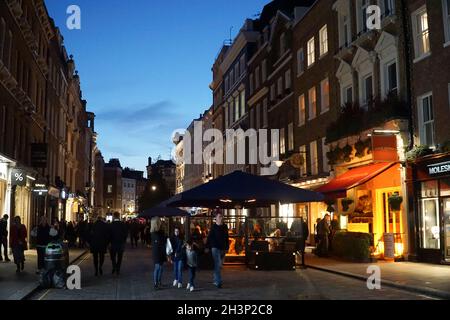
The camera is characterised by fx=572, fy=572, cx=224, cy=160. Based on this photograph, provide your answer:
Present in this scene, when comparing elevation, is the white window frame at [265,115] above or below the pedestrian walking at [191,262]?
above

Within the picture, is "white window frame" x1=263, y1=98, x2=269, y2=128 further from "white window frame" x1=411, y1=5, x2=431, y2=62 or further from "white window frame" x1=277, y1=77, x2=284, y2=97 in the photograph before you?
"white window frame" x1=411, y1=5, x2=431, y2=62

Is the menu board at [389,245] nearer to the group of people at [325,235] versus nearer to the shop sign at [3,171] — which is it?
the group of people at [325,235]

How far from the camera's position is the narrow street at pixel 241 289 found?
12352 millimetres

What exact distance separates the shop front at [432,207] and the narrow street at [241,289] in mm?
4509

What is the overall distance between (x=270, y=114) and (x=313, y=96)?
870 centimetres

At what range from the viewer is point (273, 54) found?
1559 inches

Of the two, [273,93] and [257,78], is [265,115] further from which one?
[257,78]

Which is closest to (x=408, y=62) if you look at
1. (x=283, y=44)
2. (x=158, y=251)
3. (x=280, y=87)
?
(x=158, y=251)

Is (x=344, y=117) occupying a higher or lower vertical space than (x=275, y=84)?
lower

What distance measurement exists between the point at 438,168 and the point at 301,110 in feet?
49.8

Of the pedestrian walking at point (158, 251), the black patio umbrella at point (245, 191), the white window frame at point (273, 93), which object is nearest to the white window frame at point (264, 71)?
the white window frame at point (273, 93)

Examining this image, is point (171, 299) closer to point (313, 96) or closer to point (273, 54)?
point (313, 96)
